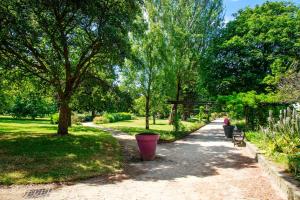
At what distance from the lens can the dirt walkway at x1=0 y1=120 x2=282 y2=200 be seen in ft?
24.1

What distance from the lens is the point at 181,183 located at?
8516 millimetres

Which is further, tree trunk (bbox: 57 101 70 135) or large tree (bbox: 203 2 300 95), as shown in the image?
large tree (bbox: 203 2 300 95)

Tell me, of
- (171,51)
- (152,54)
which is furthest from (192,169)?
(171,51)

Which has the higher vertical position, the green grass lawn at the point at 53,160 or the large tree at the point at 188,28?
the large tree at the point at 188,28

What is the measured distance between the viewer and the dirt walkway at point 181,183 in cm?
736

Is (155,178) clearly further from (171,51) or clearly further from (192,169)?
(171,51)

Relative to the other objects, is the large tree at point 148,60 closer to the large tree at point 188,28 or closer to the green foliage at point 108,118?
the large tree at point 188,28

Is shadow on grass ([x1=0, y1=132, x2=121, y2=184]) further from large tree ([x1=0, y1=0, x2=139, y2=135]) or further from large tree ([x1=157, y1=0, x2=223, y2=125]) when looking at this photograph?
large tree ([x1=157, y1=0, x2=223, y2=125])

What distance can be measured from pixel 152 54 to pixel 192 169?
15.6 metres

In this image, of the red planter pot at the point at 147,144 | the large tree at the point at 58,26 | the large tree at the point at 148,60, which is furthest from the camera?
the large tree at the point at 148,60

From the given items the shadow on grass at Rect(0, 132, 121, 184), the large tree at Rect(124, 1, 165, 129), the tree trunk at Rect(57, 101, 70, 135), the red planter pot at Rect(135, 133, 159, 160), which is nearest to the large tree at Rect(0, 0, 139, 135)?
the tree trunk at Rect(57, 101, 70, 135)

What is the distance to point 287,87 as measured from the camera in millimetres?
16188

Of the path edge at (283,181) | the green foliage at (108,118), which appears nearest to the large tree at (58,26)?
the path edge at (283,181)

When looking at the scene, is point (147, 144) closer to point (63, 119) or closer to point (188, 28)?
point (63, 119)
